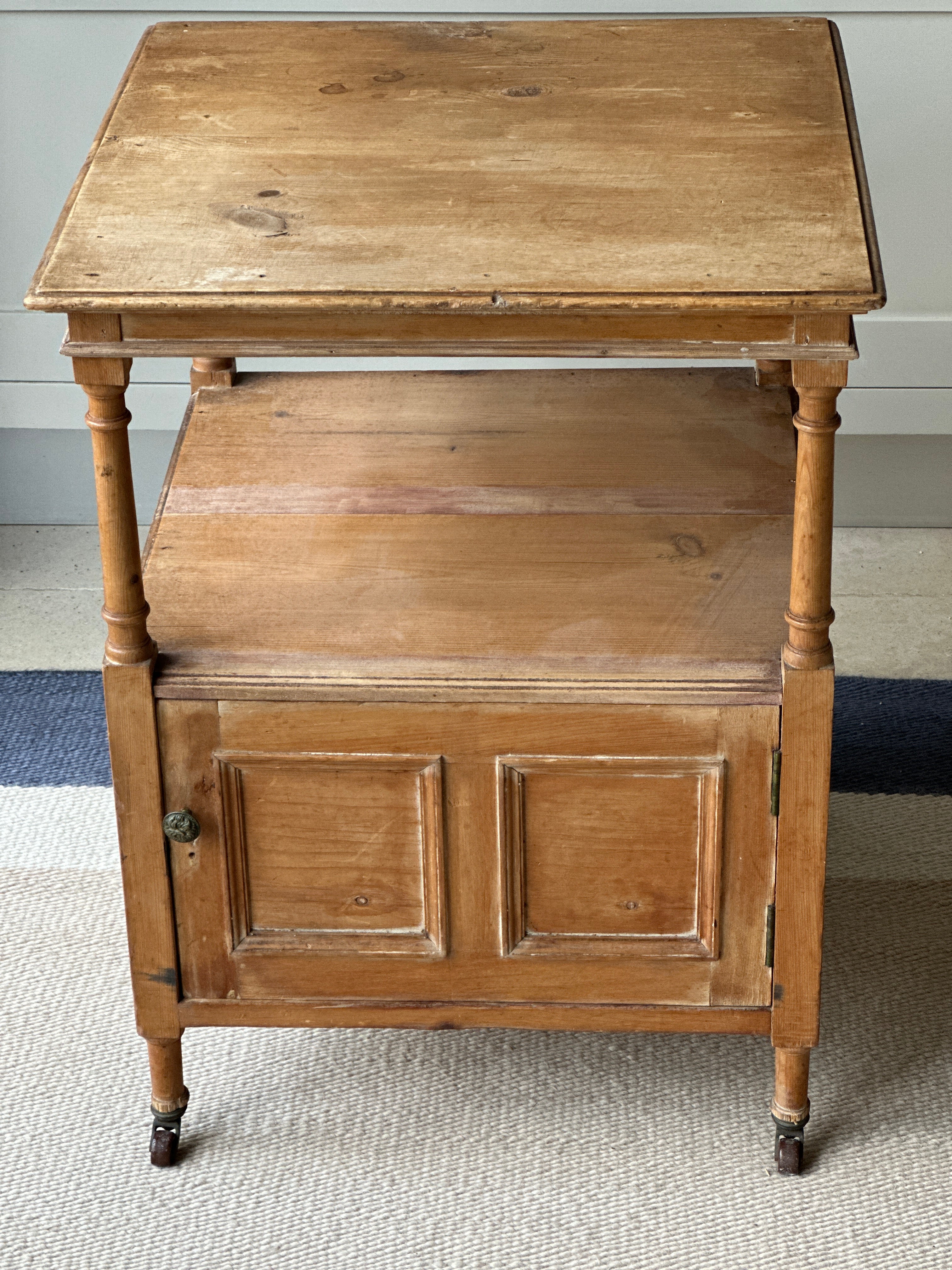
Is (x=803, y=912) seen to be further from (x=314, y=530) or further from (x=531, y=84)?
(x=531, y=84)

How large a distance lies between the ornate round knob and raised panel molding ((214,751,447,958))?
0.10 ft

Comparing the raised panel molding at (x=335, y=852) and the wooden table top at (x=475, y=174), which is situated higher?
the wooden table top at (x=475, y=174)

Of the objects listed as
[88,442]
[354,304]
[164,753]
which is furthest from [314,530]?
[88,442]

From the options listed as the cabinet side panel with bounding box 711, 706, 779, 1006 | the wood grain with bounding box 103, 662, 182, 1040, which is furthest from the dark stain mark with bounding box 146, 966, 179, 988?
the cabinet side panel with bounding box 711, 706, 779, 1006

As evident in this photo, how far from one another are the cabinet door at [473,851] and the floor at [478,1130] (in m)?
0.20

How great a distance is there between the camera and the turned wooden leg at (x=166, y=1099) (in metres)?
1.69

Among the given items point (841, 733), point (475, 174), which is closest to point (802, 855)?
point (475, 174)

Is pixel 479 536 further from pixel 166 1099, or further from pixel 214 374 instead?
pixel 166 1099

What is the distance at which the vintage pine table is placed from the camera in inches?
52.9

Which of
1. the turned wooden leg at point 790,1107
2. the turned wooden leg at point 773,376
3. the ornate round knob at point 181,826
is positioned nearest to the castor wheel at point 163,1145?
the ornate round knob at point 181,826

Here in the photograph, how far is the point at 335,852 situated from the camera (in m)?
1.59

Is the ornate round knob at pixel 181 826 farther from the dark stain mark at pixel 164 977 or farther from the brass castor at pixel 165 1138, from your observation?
the brass castor at pixel 165 1138

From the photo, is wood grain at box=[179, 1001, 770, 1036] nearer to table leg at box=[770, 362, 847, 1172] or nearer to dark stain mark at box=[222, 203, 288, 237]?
table leg at box=[770, 362, 847, 1172]

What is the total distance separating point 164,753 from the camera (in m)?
1.55
